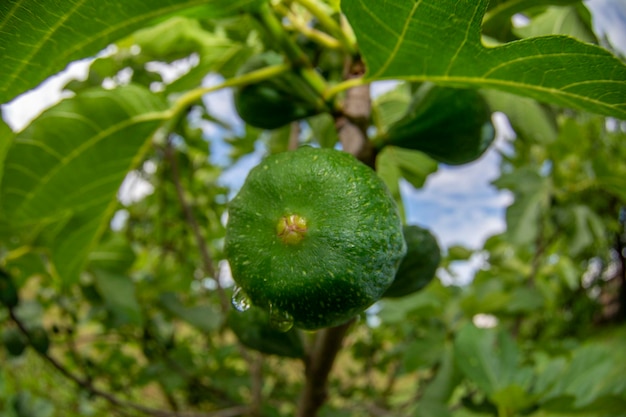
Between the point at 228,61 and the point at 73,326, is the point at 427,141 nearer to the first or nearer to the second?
the point at 228,61

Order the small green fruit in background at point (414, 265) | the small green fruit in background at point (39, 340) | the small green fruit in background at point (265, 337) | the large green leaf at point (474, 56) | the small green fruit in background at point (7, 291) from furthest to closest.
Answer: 1. the small green fruit in background at point (39, 340)
2. the small green fruit in background at point (7, 291)
3. the small green fruit in background at point (265, 337)
4. the small green fruit in background at point (414, 265)
5. the large green leaf at point (474, 56)

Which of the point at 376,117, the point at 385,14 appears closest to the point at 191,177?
the point at 376,117

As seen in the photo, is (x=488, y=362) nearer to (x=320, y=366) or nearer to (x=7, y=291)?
(x=320, y=366)

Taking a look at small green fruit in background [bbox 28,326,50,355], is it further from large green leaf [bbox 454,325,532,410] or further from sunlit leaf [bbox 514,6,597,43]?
sunlit leaf [bbox 514,6,597,43]

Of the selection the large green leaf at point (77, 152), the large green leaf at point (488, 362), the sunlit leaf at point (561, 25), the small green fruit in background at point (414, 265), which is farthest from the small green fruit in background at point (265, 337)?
the large green leaf at point (488, 362)

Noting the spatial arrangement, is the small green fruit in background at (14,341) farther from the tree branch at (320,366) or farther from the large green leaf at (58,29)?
the large green leaf at (58,29)

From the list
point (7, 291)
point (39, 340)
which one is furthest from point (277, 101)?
point (39, 340)
